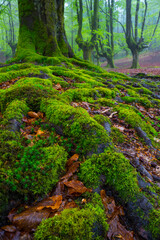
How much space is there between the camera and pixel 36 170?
1.90 m

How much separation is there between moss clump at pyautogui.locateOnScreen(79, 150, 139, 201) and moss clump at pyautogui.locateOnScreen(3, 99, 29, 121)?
1.53 m

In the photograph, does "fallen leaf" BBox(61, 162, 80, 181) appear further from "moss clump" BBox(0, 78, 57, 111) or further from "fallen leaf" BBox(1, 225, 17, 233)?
"moss clump" BBox(0, 78, 57, 111)

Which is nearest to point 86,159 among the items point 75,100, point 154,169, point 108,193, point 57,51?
point 108,193

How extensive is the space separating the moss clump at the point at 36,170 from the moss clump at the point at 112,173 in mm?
377

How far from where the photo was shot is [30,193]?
174cm

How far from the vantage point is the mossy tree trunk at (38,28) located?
769 cm

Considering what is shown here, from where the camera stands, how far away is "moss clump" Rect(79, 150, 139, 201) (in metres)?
1.98

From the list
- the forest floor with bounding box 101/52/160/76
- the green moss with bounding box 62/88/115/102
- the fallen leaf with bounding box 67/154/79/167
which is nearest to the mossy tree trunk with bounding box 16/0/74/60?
the green moss with bounding box 62/88/115/102

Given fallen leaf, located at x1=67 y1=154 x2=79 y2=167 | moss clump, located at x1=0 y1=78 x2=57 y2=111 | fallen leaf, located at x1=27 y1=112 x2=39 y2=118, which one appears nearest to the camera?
fallen leaf, located at x1=67 y1=154 x2=79 y2=167

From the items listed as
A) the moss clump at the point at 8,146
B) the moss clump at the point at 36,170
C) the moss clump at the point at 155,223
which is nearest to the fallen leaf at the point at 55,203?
the moss clump at the point at 36,170

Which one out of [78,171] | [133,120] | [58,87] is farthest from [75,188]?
[58,87]

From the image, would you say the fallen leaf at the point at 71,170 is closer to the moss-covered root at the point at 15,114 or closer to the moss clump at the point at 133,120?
the moss-covered root at the point at 15,114

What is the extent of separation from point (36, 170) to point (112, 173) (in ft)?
3.41

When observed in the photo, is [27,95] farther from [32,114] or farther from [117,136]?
[117,136]
